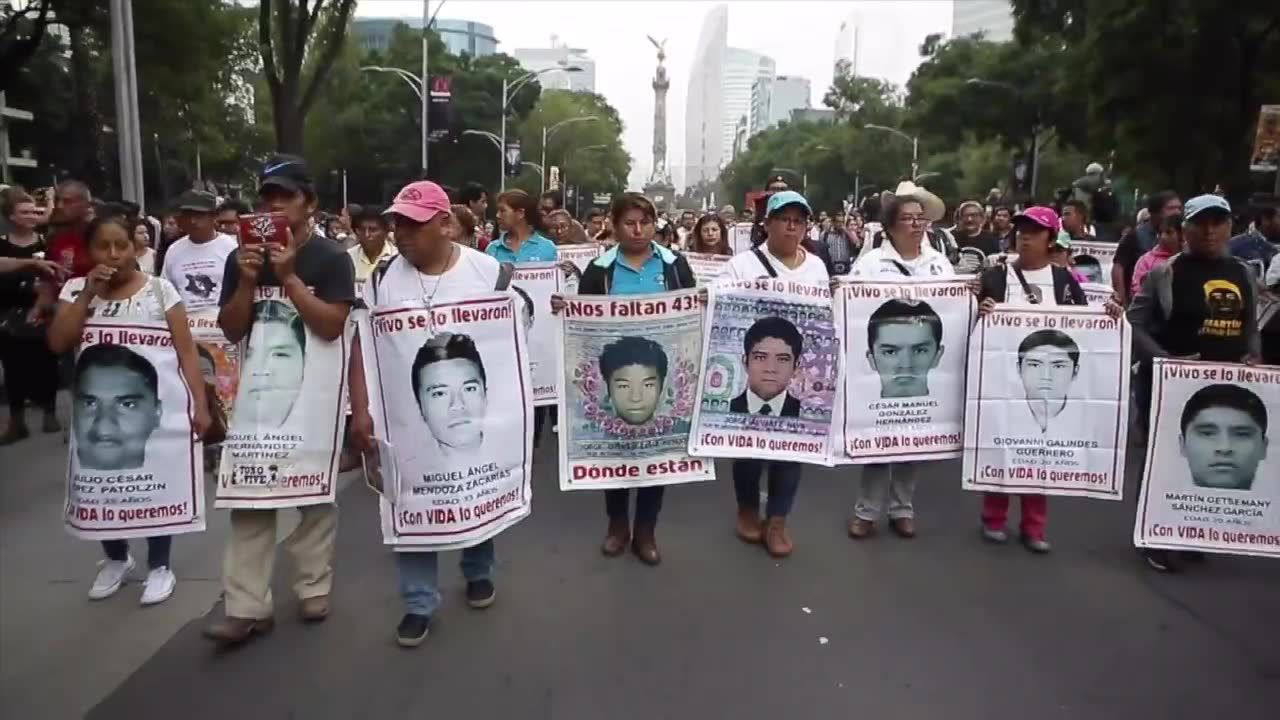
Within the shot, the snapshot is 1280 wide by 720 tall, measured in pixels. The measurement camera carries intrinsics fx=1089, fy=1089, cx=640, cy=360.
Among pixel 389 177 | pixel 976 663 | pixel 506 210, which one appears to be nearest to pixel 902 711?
pixel 976 663

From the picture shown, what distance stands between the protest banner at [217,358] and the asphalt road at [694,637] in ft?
2.58

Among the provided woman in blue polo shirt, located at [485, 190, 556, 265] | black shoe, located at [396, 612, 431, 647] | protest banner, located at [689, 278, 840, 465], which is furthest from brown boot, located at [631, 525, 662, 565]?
woman in blue polo shirt, located at [485, 190, 556, 265]

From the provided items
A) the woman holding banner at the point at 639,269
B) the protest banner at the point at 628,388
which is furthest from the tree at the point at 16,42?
the protest banner at the point at 628,388

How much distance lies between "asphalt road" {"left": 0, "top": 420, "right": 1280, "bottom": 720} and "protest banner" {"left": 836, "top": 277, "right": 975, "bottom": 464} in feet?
2.03

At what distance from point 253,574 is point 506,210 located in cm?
391

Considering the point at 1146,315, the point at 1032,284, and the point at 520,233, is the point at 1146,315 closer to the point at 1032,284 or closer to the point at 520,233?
the point at 1032,284

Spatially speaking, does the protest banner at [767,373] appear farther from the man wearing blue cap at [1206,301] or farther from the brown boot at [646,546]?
the man wearing blue cap at [1206,301]

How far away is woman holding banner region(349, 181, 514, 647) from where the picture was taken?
173 inches

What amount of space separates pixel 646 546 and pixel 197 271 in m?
3.64

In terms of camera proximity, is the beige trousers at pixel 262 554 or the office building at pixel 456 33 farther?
the office building at pixel 456 33

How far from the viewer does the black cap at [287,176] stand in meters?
4.36

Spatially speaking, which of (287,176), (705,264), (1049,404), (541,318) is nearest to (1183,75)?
(705,264)

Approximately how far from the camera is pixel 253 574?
177 inches

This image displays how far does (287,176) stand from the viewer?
14.4ft
